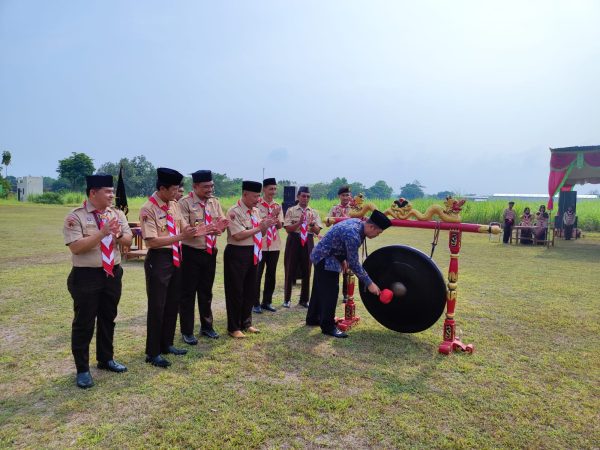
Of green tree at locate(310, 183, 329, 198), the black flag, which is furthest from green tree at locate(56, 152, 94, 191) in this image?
the black flag

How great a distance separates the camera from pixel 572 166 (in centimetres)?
1758

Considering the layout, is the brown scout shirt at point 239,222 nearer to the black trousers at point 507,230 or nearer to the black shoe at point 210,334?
the black shoe at point 210,334

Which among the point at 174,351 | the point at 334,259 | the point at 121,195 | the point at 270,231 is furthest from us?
the point at 121,195

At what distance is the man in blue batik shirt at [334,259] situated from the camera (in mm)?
4812

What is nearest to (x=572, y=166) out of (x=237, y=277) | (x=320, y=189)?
(x=237, y=277)

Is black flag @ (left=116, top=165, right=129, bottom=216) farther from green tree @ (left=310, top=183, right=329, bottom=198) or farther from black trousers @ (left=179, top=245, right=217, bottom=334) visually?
green tree @ (left=310, top=183, right=329, bottom=198)

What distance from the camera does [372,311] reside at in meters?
5.32

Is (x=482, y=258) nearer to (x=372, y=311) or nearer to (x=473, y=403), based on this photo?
(x=372, y=311)

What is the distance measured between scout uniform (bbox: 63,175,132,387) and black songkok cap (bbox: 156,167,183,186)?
0.47 meters

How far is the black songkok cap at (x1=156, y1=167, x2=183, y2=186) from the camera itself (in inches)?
161

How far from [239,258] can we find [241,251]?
86mm

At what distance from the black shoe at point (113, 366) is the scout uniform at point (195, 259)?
907mm

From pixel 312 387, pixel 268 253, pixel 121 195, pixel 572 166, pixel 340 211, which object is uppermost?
pixel 572 166

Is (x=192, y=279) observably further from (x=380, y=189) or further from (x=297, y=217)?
(x=380, y=189)
